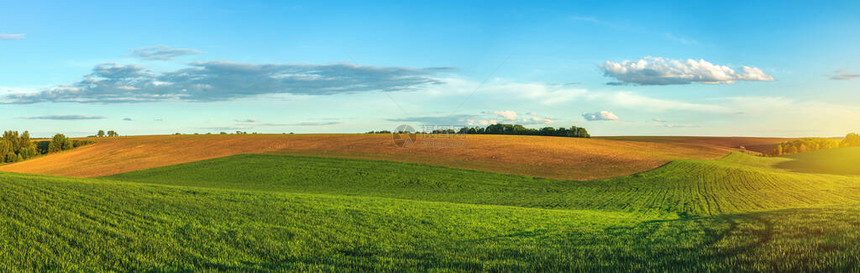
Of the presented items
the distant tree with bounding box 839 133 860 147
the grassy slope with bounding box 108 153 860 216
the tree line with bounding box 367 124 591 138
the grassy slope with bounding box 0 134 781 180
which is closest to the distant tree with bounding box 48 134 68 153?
the grassy slope with bounding box 0 134 781 180

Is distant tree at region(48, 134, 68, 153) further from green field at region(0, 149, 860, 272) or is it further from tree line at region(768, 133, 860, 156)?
tree line at region(768, 133, 860, 156)

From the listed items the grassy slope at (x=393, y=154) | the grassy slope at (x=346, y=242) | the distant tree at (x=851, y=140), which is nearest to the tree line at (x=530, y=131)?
the grassy slope at (x=393, y=154)

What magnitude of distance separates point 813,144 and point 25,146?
166841mm

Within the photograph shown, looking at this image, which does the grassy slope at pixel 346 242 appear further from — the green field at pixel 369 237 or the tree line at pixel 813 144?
the tree line at pixel 813 144

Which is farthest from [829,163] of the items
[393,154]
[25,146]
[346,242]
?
[25,146]

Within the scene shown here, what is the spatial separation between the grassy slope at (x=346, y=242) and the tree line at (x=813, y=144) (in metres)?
108

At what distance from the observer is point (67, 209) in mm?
15133

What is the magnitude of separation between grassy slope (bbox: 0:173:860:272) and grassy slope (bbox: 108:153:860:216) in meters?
16.6

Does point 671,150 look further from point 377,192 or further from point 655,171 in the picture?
point 377,192

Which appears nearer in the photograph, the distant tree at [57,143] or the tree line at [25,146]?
the tree line at [25,146]

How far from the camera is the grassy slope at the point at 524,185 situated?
105 ft

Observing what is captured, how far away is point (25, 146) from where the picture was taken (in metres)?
89.8

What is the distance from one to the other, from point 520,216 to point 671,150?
228 ft

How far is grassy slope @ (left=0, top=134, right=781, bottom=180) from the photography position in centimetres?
5531
